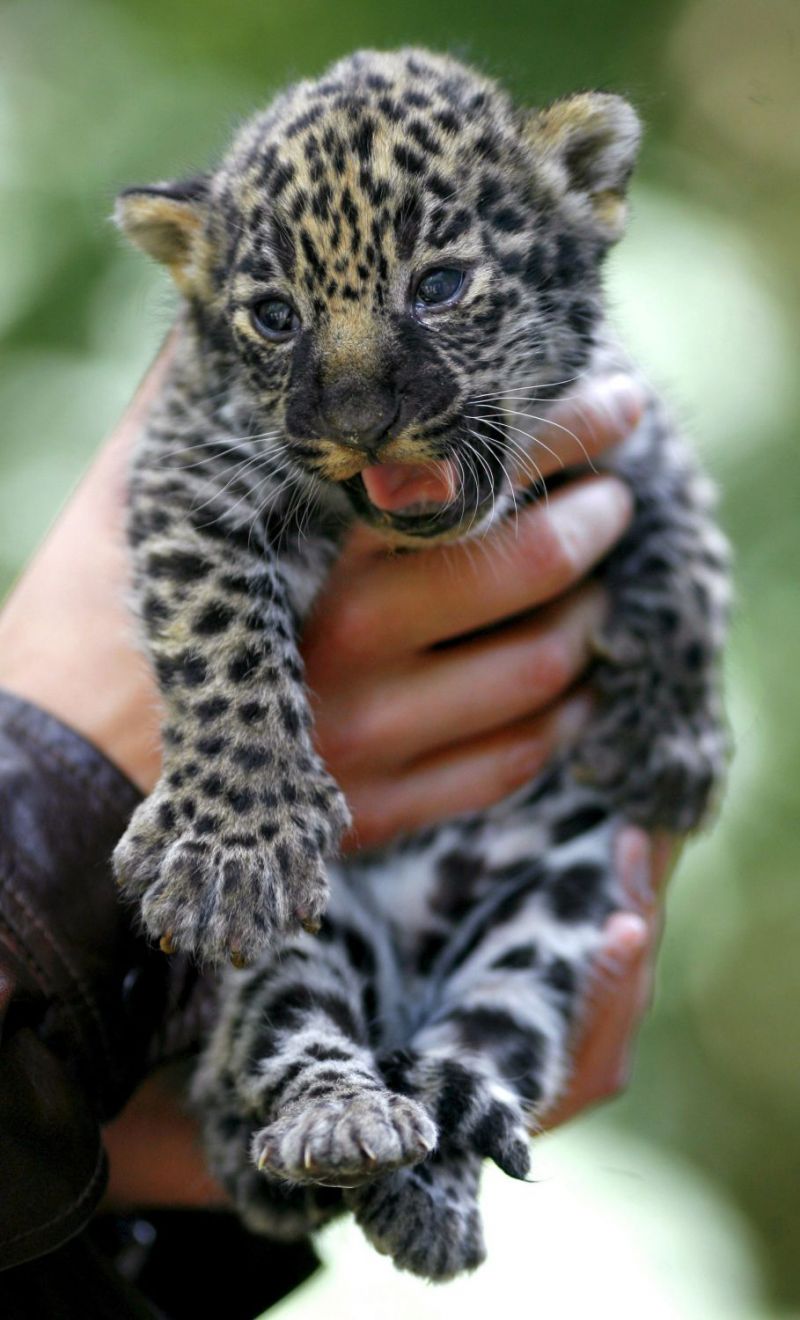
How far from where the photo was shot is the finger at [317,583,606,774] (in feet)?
9.43

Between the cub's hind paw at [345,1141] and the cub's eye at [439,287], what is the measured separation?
1424mm

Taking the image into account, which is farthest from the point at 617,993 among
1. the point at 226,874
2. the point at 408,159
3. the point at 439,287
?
the point at 408,159

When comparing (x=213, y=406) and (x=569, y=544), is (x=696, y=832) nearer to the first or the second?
(x=569, y=544)

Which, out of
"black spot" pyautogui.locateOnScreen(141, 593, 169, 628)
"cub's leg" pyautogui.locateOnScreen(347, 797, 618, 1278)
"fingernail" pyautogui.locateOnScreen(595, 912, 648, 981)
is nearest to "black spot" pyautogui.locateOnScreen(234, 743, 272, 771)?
"black spot" pyautogui.locateOnScreen(141, 593, 169, 628)

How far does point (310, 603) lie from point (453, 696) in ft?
1.36

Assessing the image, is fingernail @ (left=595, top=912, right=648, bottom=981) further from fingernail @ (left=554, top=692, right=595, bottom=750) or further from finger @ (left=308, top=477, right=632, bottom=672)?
finger @ (left=308, top=477, right=632, bottom=672)

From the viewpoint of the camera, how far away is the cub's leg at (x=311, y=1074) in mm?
1931

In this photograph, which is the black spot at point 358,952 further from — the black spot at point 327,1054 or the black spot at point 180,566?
the black spot at point 180,566

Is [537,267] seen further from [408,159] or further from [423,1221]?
[423,1221]

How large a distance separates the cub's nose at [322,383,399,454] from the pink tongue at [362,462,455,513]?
0.15 metres

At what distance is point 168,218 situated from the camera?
280 centimetres

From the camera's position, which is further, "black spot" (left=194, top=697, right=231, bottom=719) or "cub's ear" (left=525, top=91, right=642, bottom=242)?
"cub's ear" (left=525, top=91, right=642, bottom=242)

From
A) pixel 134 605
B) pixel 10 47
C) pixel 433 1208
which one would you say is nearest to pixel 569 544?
pixel 134 605

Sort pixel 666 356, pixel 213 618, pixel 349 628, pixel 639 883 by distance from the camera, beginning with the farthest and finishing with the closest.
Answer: pixel 666 356 → pixel 639 883 → pixel 349 628 → pixel 213 618
